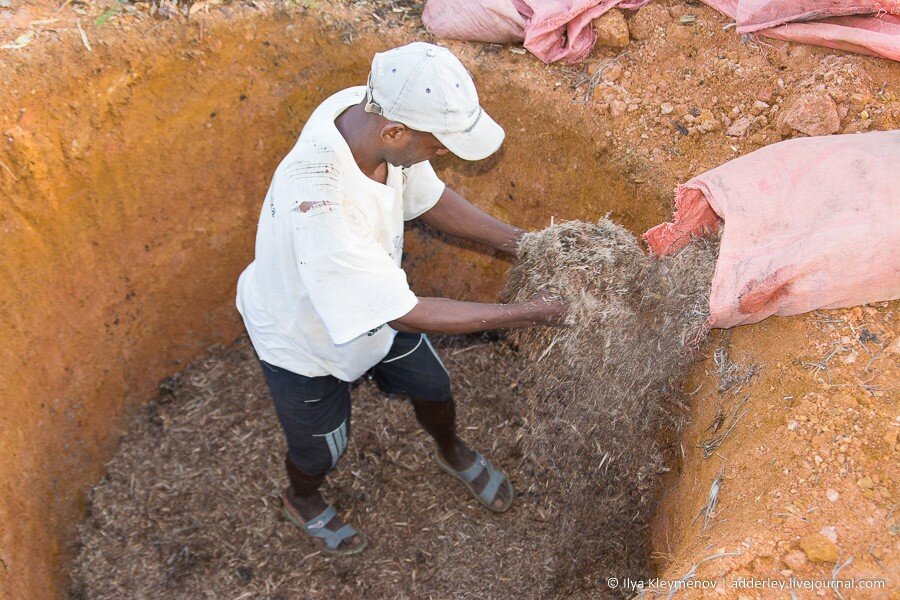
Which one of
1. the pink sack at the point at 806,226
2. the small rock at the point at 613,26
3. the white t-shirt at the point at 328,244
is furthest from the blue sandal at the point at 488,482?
the small rock at the point at 613,26

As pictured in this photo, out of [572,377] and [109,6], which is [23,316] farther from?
[572,377]

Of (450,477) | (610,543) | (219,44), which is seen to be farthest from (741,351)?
(219,44)

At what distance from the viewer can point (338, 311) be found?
2.21 metres

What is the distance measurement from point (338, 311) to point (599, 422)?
130 centimetres

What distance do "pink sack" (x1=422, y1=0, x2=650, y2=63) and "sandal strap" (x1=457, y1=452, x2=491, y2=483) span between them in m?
2.01

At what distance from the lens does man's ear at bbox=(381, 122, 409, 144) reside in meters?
2.18

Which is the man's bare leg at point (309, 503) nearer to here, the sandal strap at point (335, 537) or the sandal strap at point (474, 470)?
the sandal strap at point (335, 537)

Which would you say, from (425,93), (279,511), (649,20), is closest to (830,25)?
(649,20)

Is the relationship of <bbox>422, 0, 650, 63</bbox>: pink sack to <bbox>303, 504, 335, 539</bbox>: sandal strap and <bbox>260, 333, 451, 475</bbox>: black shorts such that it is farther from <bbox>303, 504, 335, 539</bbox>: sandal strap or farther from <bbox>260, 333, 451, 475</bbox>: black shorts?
<bbox>303, 504, 335, 539</bbox>: sandal strap

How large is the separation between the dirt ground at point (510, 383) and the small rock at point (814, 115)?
3 centimetres

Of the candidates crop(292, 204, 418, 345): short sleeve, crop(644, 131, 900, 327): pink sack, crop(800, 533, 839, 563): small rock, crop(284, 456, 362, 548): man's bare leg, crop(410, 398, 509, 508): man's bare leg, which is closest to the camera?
crop(800, 533, 839, 563): small rock

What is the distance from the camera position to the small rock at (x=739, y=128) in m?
Result: 3.29

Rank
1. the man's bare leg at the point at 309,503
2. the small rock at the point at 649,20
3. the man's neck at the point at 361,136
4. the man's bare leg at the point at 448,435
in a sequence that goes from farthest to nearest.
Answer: the small rock at the point at 649,20 → the man's bare leg at the point at 309,503 → the man's bare leg at the point at 448,435 → the man's neck at the point at 361,136

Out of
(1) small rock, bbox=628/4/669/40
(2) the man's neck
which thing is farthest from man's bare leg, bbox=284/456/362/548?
(1) small rock, bbox=628/4/669/40
